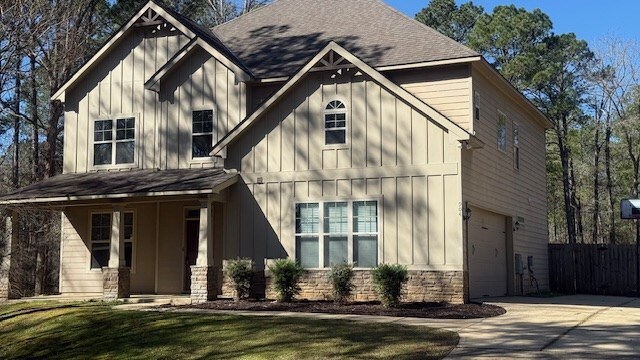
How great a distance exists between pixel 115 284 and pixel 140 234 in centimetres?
246

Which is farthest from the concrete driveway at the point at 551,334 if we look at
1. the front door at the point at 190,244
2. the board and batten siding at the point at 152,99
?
the board and batten siding at the point at 152,99

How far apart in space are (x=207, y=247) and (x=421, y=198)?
5371 millimetres

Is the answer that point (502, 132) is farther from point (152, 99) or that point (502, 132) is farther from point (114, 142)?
point (114, 142)

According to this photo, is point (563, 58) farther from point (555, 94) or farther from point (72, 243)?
point (72, 243)

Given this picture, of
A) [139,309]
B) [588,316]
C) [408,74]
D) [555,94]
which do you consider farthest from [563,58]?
[139,309]

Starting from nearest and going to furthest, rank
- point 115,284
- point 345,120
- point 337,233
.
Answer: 1. point 337,233
2. point 345,120
3. point 115,284

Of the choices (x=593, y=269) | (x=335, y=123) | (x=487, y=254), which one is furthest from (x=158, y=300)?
(x=593, y=269)

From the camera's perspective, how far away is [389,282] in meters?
15.5

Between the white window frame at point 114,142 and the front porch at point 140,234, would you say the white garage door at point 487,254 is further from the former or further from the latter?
the white window frame at point 114,142

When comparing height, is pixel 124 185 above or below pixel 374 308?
above

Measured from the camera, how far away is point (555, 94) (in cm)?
4059

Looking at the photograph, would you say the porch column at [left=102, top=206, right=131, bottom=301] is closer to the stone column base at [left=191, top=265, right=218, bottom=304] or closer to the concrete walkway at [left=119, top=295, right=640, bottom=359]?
the concrete walkway at [left=119, top=295, right=640, bottom=359]

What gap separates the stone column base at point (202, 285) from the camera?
17297 millimetres

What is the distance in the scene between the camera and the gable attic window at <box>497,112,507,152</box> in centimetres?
2111
